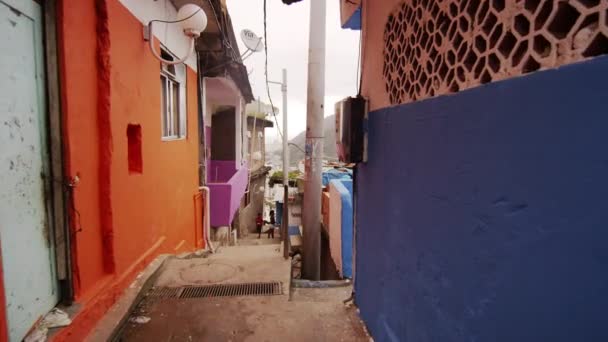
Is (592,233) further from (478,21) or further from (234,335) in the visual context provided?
(234,335)

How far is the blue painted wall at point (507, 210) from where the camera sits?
3.04 feet

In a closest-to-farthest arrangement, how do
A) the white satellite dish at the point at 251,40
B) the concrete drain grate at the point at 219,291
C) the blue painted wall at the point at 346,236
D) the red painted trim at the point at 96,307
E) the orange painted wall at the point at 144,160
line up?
the red painted trim at the point at 96,307 → the orange painted wall at the point at 144,160 → the concrete drain grate at the point at 219,291 → the blue painted wall at the point at 346,236 → the white satellite dish at the point at 251,40

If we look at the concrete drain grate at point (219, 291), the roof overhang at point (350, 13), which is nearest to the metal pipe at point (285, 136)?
the concrete drain grate at point (219, 291)

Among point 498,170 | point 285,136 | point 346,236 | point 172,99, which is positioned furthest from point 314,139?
point 285,136

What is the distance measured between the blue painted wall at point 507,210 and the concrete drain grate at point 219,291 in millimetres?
2063

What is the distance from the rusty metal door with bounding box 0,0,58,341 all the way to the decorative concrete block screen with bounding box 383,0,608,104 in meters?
2.58

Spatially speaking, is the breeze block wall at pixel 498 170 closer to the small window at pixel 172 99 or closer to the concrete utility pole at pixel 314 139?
the concrete utility pole at pixel 314 139

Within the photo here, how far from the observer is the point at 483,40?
146cm

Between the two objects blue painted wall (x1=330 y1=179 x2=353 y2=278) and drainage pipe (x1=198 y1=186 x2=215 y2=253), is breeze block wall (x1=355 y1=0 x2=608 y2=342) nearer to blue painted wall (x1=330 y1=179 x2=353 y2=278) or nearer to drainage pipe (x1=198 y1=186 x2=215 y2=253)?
blue painted wall (x1=330 y1=179 x2=353 y2=278)

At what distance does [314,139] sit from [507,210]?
5.08 meters

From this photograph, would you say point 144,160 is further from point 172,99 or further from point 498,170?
point 498,170

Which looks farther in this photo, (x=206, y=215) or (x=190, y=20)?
(x=206, y=215)

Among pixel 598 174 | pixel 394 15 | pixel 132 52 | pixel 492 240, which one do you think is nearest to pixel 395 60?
pixel 394 15

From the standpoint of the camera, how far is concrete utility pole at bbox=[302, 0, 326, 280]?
609 centimetres
